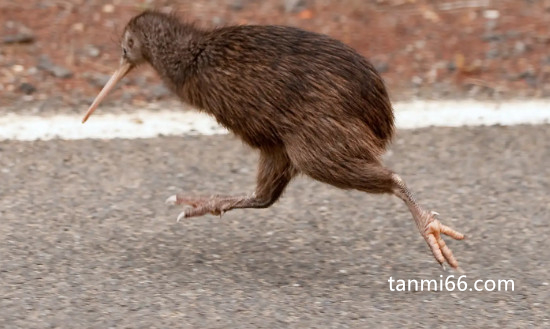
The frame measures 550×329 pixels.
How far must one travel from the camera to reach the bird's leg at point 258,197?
4949 millimetres

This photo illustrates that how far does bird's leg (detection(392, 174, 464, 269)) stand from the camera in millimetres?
4520

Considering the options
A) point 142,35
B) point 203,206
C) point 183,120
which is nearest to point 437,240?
point 203,206

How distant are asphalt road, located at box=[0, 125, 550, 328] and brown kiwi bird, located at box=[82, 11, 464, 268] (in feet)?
1.08

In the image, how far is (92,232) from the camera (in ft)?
16.5

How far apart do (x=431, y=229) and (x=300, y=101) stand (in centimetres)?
Result: 71

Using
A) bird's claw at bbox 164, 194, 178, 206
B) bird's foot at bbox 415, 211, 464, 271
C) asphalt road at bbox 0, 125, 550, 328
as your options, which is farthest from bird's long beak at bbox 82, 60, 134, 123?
bird's foot at bbox 415, 211, 464, 271

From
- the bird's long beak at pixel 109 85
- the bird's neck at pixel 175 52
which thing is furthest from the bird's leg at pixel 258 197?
the bird's long beak at pixel 109 85

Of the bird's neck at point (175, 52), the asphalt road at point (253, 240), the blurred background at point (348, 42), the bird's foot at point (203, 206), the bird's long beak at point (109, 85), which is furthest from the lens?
the blurred background at point (348, 42)

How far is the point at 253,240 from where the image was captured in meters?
5.07

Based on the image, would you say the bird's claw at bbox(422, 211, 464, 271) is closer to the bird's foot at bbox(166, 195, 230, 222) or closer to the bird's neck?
the bird's foot at bbox(166, 195, 230, 222)

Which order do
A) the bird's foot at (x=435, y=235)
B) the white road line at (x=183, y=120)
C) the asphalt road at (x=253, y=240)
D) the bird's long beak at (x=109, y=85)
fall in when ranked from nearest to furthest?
the asphalt road at (x=253, y=240) < the bird's foot at (x=435, y=235) < the bird's long beak at (x=109, y=85) < the white road line at (x=183, y=120)

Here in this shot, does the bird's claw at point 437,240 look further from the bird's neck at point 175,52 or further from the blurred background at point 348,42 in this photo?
the blurred background at point 348,42

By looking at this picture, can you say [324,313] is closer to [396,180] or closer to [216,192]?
[396,180]

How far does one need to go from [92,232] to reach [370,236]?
119 cm
